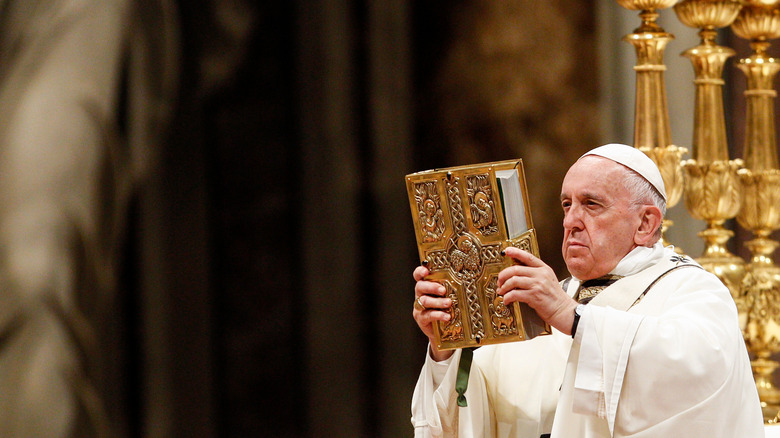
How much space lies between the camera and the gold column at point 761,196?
13.7 ft

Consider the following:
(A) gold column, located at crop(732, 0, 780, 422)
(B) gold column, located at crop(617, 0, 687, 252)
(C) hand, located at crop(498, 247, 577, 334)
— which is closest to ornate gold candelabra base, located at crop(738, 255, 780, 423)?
(A) gold column, located at crop(732, 0, 780, 422)

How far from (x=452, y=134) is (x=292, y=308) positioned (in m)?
1.16

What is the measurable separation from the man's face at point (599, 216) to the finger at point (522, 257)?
0.92 feet

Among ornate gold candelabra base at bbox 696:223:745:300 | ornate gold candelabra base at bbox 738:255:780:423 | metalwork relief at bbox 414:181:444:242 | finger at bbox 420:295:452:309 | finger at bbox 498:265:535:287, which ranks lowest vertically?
ornate gold candelabra base at bbox 738:255:780:423

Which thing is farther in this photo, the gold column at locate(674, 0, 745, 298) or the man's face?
the gold column at locate(674, 0, 745, 298)

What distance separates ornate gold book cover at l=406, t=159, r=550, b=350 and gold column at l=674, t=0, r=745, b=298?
6.94ft

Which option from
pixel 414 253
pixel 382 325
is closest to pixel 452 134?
pixel 414 253

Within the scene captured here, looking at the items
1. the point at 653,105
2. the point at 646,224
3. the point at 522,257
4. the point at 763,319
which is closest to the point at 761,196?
the point at 763,319

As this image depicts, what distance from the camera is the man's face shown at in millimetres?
2430

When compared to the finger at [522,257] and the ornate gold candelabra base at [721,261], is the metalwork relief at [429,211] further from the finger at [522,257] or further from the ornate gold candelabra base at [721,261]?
the ornate gold candelabra base at [721,261]

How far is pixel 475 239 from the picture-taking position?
225 centimetres

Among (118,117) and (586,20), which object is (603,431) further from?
(586,20)

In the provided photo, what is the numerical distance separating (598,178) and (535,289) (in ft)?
1.37

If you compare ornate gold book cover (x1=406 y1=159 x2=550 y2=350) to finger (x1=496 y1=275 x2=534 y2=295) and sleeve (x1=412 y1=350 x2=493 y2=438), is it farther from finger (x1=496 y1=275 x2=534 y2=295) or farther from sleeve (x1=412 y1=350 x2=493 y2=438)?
sleeve (x1=412 y1=350 x2=493 y2=438)
